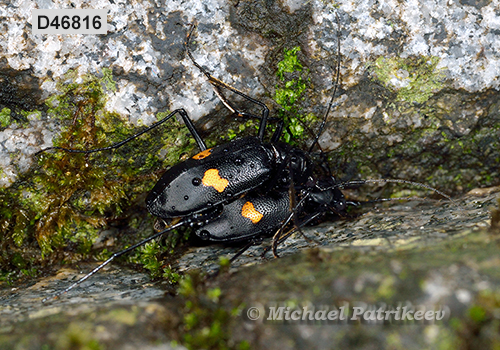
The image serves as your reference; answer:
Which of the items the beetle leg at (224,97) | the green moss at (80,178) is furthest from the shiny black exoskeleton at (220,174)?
the green moss at (80,178)

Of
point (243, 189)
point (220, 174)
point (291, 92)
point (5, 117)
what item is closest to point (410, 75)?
point (291, 92)

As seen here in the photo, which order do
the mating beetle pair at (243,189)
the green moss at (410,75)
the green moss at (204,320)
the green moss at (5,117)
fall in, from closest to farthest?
1. the green moss at (204,320)
2. the green moss at (5,117)
3. the green moss at (410,75)
4. the mating beetle pair at (243,189)

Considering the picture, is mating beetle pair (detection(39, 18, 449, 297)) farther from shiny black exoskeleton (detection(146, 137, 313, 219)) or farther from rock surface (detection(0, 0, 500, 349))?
rock surface (detection(0, 0, 500, 349))

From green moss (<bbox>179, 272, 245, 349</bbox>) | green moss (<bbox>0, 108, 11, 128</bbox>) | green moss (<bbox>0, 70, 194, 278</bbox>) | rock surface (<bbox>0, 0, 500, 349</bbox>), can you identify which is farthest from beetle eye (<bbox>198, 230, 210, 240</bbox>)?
green moss (<bbox>0, 108, 11, 128</bbox>)

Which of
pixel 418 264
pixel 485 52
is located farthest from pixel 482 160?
pixel 418 264

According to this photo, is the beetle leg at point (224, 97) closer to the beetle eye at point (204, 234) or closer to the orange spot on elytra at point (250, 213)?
the orange spot on elytra at point (250, 213)

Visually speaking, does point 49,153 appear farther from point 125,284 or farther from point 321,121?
point 321,121
